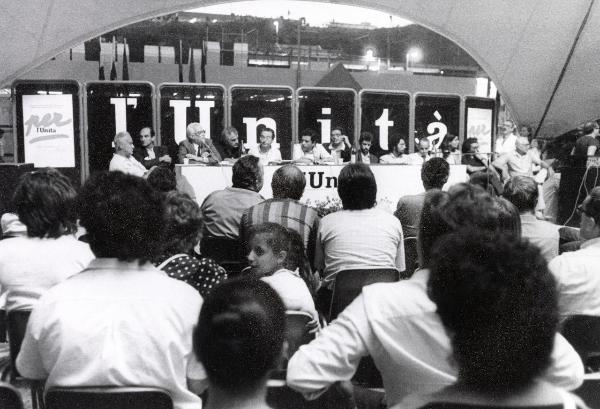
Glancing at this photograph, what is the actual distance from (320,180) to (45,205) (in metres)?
3.26

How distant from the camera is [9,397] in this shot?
165 centimetres

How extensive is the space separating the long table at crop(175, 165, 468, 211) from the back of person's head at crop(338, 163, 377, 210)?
1.93 m

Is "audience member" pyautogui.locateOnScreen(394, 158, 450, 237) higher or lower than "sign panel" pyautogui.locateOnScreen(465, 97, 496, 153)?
lower

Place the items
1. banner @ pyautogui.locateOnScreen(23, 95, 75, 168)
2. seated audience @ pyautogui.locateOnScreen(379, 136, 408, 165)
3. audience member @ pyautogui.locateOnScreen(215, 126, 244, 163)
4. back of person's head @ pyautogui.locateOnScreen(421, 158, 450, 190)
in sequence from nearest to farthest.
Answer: back of person's head @ pyautogui.locateOnScreen(421, 158, 450, 190)
audience member @ pyautogui.locateOnScreen(215, 126, 244, 163)
seated audience @ pyautogui.locateOnScreen(379, 136, 408, 165)
banner @ pyautogui.locateOnScreen(23, 95, 75, 168)

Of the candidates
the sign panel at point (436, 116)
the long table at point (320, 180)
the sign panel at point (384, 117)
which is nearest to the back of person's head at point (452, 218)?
the long table at point (320, 180)

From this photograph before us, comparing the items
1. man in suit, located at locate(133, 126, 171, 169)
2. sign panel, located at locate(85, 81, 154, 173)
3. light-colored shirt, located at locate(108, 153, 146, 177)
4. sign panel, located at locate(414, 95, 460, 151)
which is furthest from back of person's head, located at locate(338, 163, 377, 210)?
sign panel, located at locate(414, 95, 460, 151)

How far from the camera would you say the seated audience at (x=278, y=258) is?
2.54 m

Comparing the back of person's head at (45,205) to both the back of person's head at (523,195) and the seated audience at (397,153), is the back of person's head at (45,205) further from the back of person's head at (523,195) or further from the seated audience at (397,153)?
the seated audience at (397,153)

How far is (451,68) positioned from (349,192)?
82.3 ft

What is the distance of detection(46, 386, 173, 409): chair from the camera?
4.92 feet

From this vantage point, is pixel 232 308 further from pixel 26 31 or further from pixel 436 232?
pixel 26 31

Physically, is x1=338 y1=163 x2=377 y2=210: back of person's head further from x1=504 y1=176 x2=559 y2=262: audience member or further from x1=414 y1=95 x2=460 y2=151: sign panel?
x1=414 y1=95 x2=460 y2=151: sign panel

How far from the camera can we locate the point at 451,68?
27.3 meters

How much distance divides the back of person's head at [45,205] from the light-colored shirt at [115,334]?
2.89 ft
